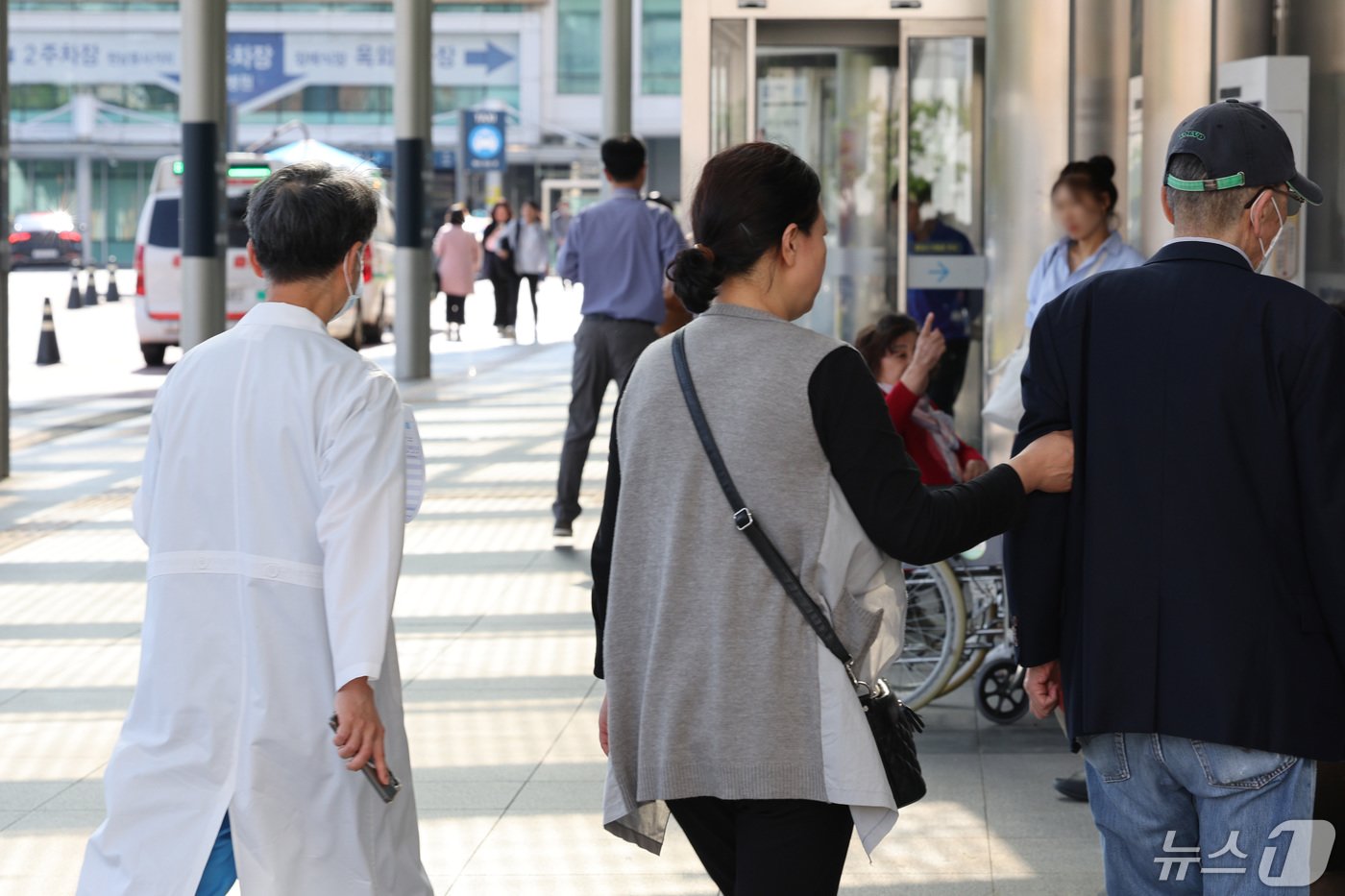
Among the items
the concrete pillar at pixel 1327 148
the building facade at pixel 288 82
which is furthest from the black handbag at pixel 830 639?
the building facade at pixel 288 82

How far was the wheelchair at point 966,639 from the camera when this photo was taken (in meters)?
5.14

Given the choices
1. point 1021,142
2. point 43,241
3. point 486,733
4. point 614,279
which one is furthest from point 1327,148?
point 43,241

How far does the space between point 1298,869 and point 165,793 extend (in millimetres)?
1564

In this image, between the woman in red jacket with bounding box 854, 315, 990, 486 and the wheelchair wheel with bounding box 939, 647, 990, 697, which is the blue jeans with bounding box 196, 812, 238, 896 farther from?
the wheelchair wheel with bounding box 939, 647, 990, 697

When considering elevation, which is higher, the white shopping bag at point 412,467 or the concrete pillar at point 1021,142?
the concrete pillar at point 1021,142

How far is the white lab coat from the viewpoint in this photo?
2590mm

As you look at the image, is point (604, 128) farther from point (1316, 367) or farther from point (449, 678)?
point (1316, 367)

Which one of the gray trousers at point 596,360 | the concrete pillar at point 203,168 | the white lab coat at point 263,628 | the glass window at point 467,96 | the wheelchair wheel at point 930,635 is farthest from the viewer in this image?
the glass window at point 467,96

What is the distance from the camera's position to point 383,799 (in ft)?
8.80

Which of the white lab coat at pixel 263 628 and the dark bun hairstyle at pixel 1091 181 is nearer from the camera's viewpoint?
the white lab coat at pixel 263 628

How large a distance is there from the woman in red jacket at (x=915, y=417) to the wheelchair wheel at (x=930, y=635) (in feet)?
0.92

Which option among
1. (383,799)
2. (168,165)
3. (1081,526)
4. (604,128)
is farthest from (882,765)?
(168,165)

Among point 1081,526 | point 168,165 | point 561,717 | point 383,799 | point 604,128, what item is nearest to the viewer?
point 1081,526

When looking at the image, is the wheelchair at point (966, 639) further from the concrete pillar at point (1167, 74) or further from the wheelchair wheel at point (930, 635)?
the concrete pillar at point (1167, 74)
